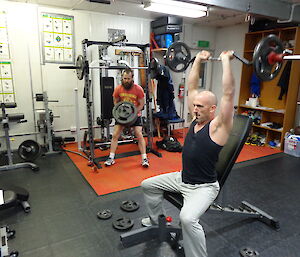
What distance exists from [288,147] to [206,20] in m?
2.94

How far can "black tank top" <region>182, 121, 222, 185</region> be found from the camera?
5.59 ft

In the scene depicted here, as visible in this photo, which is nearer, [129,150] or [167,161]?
[167,161]

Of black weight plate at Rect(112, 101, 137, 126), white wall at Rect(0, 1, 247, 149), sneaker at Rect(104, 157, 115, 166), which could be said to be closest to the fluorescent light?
white wall at Rect(0, 1, 247, 149)

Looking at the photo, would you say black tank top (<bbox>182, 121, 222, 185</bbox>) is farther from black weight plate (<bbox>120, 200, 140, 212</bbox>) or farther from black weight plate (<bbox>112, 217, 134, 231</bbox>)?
black weight plate (<bbox>120, 200, 140, 212</bbox>)

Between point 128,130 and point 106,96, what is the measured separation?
1.01m

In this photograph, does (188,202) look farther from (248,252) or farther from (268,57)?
(268,57)

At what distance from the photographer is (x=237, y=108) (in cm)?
528

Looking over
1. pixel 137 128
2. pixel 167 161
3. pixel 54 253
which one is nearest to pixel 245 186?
pixel 167 161

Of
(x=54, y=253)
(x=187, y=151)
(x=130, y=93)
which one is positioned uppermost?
(x=130, y=93)

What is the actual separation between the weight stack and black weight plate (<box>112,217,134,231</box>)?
2.20 meters

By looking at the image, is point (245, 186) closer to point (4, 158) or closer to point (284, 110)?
point (284, 110)

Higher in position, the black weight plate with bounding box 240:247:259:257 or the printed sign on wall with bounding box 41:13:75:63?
the printed sign on wall with bounding box 41:13:75:63

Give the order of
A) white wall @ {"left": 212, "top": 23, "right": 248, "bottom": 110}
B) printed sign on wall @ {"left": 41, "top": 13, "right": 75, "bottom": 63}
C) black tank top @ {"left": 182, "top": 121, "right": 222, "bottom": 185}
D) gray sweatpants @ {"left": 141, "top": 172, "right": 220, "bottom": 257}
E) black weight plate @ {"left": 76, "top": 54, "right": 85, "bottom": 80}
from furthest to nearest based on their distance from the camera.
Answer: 1. white wall @ {"left": 212, "top": 23, "right": 248, "bottom": 110}
2. printed sign on wall @ {"left": 41, "top": 13, "right": 75, "bottom": 63}
3. black weight plate @ {"left": 76, "top": 54, "right": 85, "bottom": 80}
4. black tank top @ {"left": 182, "top": 121, "right": 222, "bottom": 185}
5. gray sweatpants @ {"left": 141, "top": 172, "right": 220, "bottom": 257}

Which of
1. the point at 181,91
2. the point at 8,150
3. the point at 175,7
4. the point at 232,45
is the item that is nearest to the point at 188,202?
the point at 8,150
